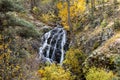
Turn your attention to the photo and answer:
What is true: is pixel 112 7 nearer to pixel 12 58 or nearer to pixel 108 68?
pixel 108 68

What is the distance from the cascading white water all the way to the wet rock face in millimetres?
4644

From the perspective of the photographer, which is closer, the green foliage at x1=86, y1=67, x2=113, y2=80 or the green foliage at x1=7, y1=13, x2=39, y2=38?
the green foliage at x1=86, y1=67, x2=113, y2=80

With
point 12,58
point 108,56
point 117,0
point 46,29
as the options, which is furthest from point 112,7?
point 12,58

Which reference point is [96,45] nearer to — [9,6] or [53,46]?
[53,46]

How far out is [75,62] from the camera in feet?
85.0

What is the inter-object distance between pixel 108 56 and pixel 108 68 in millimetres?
1111

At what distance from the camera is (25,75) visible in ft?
62.2

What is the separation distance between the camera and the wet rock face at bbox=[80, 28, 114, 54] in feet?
86.1

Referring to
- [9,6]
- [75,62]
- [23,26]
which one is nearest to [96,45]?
[75,62]

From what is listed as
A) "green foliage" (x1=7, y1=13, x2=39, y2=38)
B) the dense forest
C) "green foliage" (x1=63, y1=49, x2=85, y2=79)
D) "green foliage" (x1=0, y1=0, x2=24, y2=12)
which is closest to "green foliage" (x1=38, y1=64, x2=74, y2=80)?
the dense forest

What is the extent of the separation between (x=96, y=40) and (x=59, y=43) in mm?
7980

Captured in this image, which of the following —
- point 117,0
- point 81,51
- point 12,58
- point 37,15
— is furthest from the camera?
point 37,15

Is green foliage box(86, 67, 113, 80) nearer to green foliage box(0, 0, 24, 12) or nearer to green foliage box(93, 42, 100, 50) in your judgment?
green foliage box(93, 42, 100, 50)

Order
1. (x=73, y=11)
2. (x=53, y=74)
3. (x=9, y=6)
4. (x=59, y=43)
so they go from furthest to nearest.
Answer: (x=73, y=11), (x=59, y=43), (x=53, y=74), (x=9, y=6)
